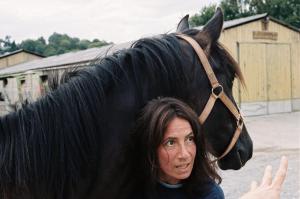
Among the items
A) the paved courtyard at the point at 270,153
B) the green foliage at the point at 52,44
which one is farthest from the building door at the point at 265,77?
the green foliage at the point at 52,44

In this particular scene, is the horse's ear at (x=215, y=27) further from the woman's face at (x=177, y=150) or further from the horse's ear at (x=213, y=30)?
the woman's face at (x=177, y=150)

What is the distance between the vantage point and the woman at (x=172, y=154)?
1.49 m

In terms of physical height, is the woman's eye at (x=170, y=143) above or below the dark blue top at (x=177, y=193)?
above

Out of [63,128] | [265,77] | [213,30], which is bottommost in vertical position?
[265,77]

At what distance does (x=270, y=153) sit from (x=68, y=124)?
795cm

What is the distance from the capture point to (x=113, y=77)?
1.65 m

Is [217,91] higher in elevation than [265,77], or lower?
higher

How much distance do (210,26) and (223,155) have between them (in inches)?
25.5

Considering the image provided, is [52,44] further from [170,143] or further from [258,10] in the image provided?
[170,143]

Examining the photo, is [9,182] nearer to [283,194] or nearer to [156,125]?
[156,125]

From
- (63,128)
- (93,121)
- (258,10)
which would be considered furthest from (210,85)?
(258,10)

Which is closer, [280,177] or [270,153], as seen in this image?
[280,177]

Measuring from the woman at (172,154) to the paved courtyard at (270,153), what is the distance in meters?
4.25

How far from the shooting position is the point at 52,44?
65.3 meters
